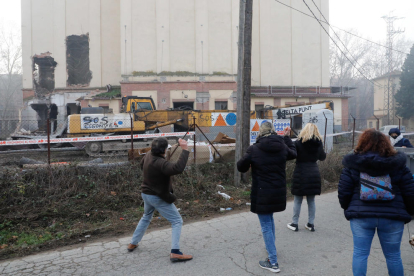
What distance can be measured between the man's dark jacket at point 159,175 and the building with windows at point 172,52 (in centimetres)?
2205

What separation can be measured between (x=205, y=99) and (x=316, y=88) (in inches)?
490

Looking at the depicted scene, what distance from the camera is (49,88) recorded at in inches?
1131

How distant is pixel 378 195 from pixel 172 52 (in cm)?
2504

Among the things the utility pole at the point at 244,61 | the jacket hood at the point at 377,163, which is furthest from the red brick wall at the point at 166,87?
the jacket hood at the point at 377,163

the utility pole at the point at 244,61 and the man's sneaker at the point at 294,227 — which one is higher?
the utility pole at the point at 244,61

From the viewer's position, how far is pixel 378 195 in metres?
2.63

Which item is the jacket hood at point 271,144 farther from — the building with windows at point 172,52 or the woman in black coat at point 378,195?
the building with windows at point 172,52

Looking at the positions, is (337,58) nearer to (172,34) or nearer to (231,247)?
(172,34)

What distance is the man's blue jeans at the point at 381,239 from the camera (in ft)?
8.74

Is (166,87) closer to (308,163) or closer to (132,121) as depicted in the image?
(132,121)

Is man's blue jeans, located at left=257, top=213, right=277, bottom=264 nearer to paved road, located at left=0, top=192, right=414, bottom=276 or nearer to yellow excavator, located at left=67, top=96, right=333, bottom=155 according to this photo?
paved road, located at left=0, top=192, right=414, bottom=276

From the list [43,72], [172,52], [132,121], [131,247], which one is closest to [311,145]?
[131,247]

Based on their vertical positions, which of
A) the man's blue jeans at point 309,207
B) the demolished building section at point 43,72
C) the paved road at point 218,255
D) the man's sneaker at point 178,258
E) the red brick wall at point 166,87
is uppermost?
the demolished building section at point 43,72

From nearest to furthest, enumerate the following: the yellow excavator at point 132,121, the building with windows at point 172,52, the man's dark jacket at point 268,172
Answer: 1. the man's dark jacket at point 268,172
2. the yellow excavator at point 132,121
3. the building with windows at point 172,52
